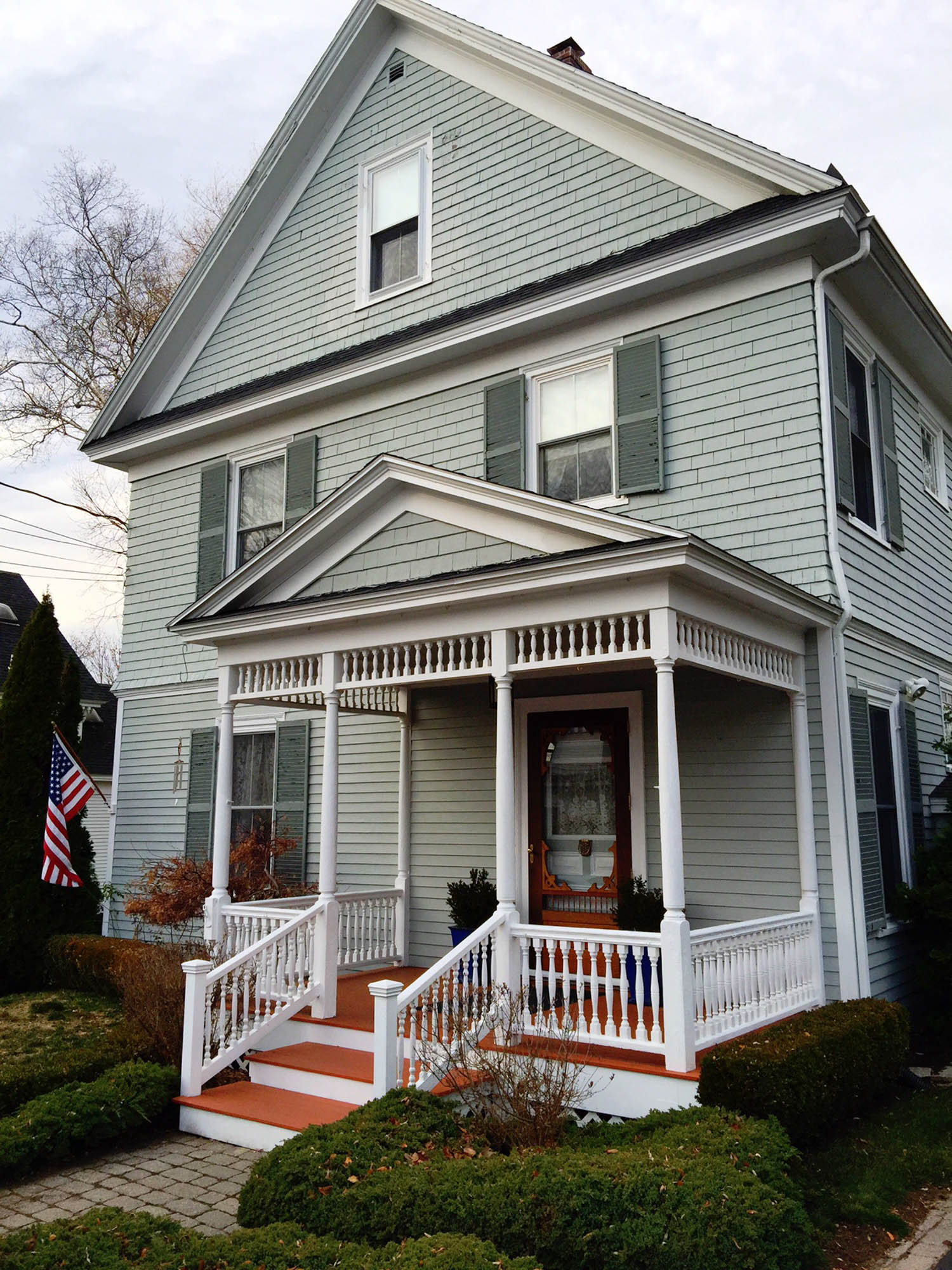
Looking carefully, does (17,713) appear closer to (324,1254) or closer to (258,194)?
(258,194)

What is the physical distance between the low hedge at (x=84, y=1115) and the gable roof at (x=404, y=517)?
3.85 m

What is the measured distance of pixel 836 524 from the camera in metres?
8.56

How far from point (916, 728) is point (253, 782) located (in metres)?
7.21

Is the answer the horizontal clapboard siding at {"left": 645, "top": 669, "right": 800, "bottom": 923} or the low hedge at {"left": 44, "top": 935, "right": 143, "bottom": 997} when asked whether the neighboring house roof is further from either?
the horizontal clapboard siding at {"left": 645, "top": 669, "right": 800, "bottom": 923}

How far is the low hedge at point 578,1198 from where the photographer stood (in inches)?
172

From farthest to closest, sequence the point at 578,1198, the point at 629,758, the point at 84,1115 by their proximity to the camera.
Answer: the point at 629,758 → the point at 84,1115 → the point at 578,1198

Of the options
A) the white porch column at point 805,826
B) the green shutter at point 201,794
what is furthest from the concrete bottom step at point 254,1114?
the green shutter at point 201,794

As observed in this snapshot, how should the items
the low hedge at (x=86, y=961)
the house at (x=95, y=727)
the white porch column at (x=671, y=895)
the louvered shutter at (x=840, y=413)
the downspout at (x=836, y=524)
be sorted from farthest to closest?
the house at (x=95, y=727), the low hedge at (x=86, y=961), the louvered shutter at (x=840, y=413), the downspout at (x=836, y=524), the white porch column at (x=671, y=895)

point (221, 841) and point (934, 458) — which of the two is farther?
point (934, 458)

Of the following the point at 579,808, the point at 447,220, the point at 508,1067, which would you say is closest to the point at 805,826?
the point at 579,808

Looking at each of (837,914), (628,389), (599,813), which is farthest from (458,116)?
(837,914)

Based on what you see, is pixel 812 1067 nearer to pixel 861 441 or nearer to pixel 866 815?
pixel 866 815

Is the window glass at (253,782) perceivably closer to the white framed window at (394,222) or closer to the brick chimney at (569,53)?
the white framed window at (394,222)

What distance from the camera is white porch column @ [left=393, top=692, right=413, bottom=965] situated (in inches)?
406
